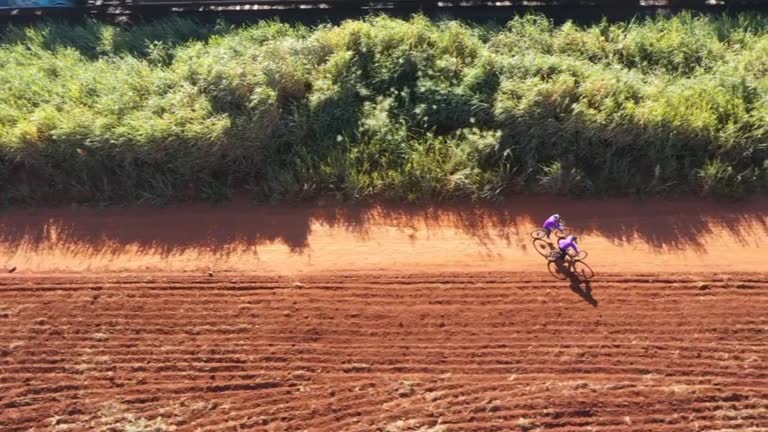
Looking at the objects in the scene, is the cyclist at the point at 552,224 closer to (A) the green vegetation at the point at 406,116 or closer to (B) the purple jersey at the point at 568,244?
(B) the purple jersey at the point at 568,244

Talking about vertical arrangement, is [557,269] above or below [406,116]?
below

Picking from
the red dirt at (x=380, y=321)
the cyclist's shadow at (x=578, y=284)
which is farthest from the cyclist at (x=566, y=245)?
the red dirt at (x=380, y=321)

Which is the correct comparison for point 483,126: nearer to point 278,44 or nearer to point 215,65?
point 278,44

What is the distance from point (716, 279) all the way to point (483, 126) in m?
2.87

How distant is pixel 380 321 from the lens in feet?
19.1

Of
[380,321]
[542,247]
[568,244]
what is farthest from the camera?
[542,247]

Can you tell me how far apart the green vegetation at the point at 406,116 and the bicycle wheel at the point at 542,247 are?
0.68 m

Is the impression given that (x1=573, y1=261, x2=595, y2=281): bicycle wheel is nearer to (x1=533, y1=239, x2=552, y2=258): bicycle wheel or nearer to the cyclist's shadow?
the cyclist's shadow

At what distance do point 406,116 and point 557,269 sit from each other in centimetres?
252

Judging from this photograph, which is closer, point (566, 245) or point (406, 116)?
point (566, 245)

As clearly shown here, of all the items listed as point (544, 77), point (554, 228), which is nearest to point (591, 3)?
point (544, 77)

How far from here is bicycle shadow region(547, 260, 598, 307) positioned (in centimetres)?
588

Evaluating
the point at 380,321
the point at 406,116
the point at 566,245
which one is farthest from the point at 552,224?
the point at 406,116

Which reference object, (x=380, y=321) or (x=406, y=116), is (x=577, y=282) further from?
(x=406, y=116)
